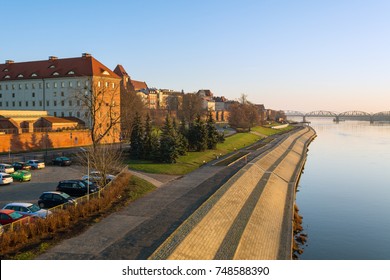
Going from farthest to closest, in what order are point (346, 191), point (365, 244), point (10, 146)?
point (10, 146) < point (346, 191) < point (365, 244)

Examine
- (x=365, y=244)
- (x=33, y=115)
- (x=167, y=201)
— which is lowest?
(x=365, y=244)

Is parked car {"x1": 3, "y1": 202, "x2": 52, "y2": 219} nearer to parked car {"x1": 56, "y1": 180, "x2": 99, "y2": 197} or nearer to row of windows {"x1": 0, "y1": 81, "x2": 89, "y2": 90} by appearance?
parked car {"x1": 56, "y1": 180, "x2": 99, "y2": 197}

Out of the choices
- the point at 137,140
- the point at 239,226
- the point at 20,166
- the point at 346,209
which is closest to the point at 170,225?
the point at 239,226

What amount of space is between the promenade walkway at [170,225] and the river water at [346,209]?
3.85 metres

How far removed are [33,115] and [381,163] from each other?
62796 mm

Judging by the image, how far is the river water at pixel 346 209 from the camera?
26703mm

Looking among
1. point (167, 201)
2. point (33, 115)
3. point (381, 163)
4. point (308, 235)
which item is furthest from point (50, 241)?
point (381, 163)

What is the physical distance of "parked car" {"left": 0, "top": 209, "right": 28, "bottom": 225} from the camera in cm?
2184

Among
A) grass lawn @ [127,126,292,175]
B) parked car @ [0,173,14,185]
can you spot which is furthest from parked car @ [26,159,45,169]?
grass lawn @ [127,126,292,175]

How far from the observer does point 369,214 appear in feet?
116

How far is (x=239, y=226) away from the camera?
2478 centimetres

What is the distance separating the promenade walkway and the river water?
12.6 ft

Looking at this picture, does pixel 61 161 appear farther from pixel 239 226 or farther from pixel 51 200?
pixel 239 226

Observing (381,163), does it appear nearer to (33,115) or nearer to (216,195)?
(216,195)
